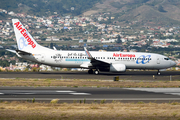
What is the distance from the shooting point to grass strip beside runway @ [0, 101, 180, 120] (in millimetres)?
14750

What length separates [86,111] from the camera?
16188mm

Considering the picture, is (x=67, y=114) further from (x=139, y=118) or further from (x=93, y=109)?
(x=139, y=118)

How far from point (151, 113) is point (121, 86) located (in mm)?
13230

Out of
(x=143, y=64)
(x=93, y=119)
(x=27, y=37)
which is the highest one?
(x=27, y=37)

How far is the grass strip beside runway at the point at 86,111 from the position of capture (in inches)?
581

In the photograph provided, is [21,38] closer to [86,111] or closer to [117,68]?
[117,68]

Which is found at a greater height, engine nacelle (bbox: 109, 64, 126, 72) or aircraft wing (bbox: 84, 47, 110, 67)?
aircraft wing (bbox: 84, 47, 110, 67)

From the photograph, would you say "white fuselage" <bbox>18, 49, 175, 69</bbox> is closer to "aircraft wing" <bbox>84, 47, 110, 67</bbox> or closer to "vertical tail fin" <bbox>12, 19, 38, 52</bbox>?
"aircraft wing" <bbox>84, 47, 110, 67</bbox>

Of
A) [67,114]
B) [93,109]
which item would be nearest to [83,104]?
[93,109]

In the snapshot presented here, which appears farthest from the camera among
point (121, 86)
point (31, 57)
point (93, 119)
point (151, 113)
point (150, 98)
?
point (31, 57)

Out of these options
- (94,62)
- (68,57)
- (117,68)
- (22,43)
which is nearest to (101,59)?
(94,62)

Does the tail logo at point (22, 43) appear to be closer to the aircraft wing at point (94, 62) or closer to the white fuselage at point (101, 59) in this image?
the white fuselage at point (101, 59)

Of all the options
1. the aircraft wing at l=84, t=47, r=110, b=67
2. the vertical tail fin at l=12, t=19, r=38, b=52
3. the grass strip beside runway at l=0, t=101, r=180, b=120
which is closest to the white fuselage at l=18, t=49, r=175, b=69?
the aircraft wing at l=84, t=47, r=110, b=67

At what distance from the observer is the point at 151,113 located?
1587 cm
